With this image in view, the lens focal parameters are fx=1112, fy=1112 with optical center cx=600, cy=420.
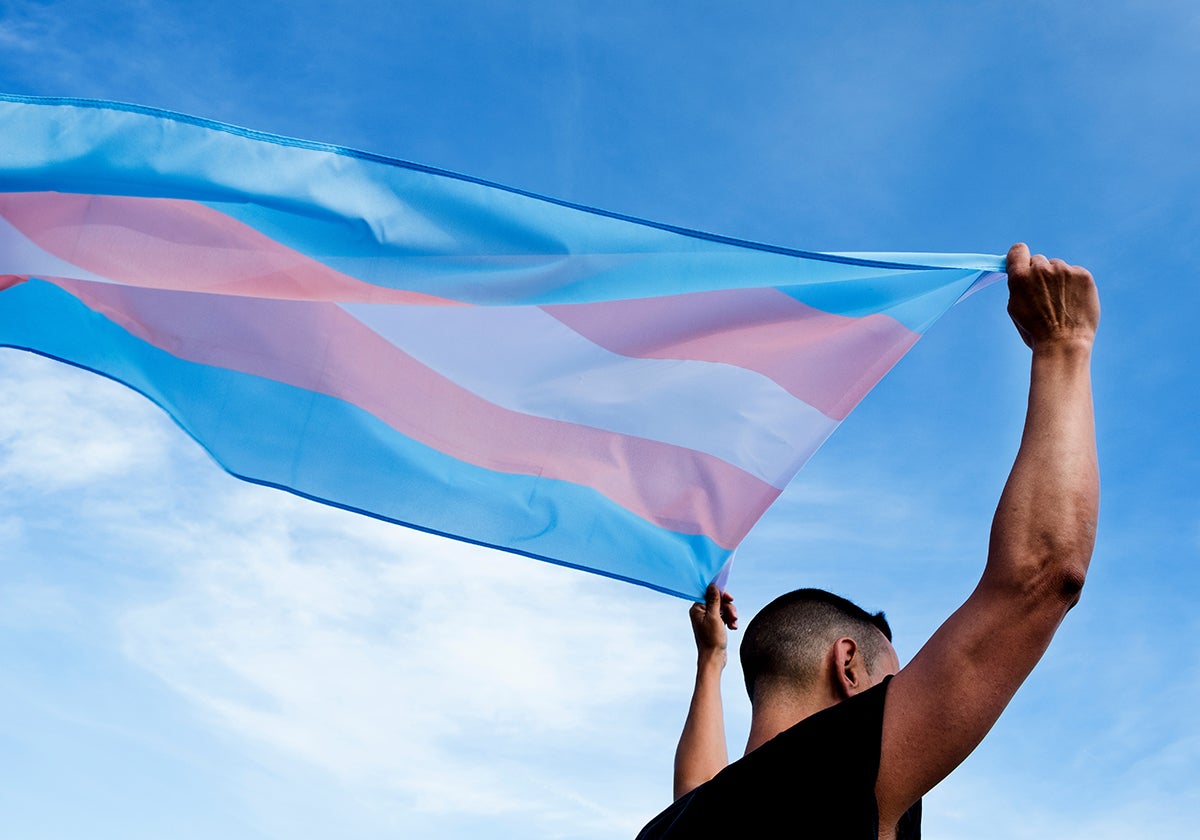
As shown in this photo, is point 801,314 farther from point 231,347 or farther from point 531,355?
point 231,347

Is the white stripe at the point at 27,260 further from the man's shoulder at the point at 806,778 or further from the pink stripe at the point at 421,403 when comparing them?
the man's shoulder at the point at 806,778

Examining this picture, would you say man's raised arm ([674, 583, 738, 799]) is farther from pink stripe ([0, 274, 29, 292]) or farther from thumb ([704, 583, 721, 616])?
pink stripe ([0, 274, 29, 292])

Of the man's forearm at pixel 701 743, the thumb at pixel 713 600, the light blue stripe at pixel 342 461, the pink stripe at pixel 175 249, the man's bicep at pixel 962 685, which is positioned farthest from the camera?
the thumb at pixel 713 600

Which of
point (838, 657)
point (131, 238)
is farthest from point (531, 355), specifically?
point (838, 657)

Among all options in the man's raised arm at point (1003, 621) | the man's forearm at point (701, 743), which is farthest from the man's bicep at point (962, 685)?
the man's forearm at point (701, 743)

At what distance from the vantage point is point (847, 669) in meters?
3.32

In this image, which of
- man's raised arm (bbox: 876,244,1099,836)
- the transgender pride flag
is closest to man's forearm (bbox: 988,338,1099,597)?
man's raised arm (bbox: 876,244,1099,836)

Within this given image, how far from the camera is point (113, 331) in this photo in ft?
16.0

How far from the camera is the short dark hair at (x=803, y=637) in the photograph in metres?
3.39

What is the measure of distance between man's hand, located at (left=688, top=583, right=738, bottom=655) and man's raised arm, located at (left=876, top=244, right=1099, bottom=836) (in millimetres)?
2461

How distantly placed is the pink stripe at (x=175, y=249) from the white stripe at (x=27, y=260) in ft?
0.08

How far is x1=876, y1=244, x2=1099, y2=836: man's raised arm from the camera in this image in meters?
2.32

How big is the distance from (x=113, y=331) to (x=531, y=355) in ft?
6.04

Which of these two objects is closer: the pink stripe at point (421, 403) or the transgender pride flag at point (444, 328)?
the transgender pride flag at point (444, 328)
